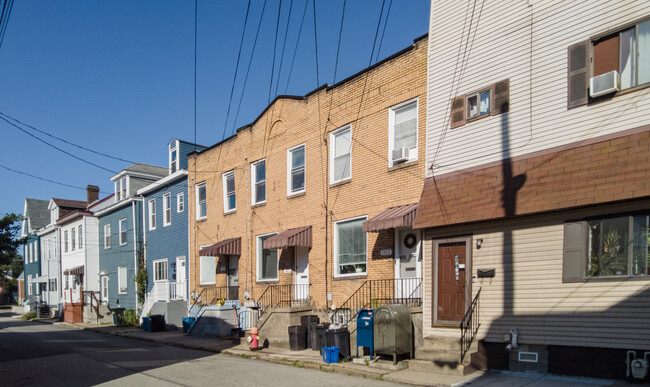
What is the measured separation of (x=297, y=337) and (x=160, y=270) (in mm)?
14847

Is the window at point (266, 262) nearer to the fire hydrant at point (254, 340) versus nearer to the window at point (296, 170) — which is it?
the window at point (296, 170)

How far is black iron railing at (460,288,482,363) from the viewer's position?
1051 centimetres

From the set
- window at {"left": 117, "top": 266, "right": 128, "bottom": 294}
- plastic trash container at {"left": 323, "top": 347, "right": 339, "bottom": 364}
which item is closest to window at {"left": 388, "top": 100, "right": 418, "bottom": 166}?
plastic trash container at {"left": 323, "top": 347, "right": 339, "bottom": 364}

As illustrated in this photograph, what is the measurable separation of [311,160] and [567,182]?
361 inches

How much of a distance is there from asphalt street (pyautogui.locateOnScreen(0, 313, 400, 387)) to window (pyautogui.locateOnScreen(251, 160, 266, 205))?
619cm

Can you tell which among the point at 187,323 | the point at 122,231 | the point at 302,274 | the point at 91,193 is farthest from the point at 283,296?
the point at 91,193

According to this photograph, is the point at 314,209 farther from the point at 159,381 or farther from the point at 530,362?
the point at 530,362

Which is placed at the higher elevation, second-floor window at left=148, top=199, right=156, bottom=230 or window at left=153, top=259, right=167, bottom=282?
second-floor window at left=148, top=199, right=156, bottom=230

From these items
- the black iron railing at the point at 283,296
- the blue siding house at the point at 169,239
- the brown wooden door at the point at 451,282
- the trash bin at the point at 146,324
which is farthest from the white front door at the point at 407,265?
the trash bin at the point at 146,324

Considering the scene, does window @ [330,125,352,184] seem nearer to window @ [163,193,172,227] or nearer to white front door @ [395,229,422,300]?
white front door @ [395,229,422,300]

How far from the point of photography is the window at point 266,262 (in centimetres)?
1894

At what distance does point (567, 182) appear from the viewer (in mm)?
9180

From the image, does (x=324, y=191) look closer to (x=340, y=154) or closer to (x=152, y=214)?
(x=340, y=154)

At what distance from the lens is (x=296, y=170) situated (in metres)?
17.8
